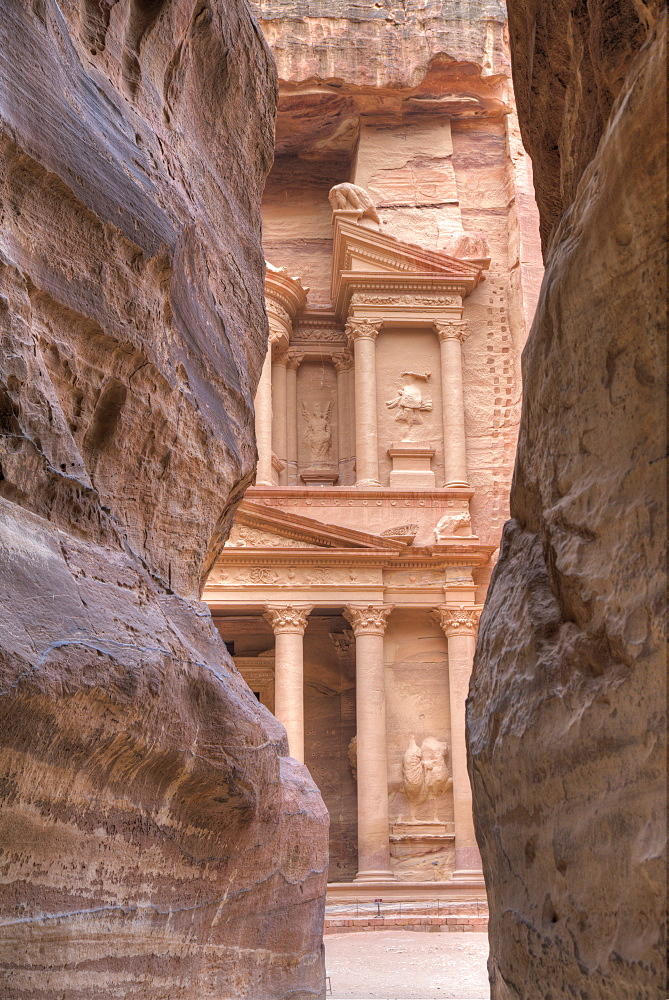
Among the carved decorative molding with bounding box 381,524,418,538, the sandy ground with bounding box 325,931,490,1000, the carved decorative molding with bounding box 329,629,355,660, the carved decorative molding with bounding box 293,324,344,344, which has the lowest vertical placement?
the sandy ground with bounding box 325,931,490,1000

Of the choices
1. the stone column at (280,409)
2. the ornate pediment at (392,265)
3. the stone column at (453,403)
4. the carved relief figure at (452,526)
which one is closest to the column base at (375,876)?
the carved relief figure at (452,526)

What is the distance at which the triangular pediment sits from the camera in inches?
722

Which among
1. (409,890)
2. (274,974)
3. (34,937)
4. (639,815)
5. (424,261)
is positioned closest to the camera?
(639,815)

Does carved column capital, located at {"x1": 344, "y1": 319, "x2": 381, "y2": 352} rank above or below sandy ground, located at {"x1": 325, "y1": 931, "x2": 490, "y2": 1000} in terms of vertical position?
above

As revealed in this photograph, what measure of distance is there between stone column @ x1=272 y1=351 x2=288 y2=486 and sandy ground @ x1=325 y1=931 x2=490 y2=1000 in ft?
37.9

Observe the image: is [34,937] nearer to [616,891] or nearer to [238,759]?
[238,759]

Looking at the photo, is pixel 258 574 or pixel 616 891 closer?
pixel 616 891

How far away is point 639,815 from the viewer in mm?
1946

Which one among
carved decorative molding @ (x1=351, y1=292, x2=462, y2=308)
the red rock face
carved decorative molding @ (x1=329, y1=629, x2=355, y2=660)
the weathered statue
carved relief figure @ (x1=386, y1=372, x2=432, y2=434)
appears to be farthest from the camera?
the weathered statue

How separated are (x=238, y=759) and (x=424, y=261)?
19.1 m

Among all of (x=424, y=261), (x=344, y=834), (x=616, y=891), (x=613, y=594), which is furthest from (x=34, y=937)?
(x=424, y=261)

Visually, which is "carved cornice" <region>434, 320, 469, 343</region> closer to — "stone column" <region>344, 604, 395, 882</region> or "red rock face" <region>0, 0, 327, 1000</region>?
"stone column" <region>344, 604, 395, 882</region>

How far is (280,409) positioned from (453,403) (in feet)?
13.6

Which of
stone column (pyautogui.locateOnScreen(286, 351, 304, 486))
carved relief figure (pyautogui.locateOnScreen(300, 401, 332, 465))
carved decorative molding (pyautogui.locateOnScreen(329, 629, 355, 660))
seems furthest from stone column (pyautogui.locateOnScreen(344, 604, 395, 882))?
carved relief figure (pyautogui.locateOnScreen(300, 401, 332, 465))
